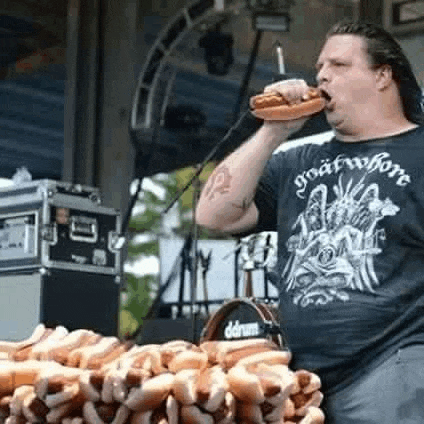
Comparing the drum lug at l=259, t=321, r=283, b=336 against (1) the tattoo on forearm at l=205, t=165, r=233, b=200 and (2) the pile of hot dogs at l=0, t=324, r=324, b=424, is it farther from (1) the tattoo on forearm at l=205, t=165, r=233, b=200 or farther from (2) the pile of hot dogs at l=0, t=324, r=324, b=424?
(2) the pile of hot dogs at l=0, t=324, r=324, b=424

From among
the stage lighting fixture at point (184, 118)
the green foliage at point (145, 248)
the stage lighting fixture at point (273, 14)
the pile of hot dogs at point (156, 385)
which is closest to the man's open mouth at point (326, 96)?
the pile of hot dogs at point (156, 385)

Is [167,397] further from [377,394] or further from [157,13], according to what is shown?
[157,13]

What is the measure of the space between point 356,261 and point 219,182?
0.31 m

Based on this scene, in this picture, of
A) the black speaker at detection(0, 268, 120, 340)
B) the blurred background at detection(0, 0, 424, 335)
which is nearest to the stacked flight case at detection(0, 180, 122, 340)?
the black speaker at detection(0, 268, 120, 340)

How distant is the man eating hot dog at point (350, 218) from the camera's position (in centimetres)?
197

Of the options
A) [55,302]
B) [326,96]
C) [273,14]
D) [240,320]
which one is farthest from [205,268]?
[326,96]

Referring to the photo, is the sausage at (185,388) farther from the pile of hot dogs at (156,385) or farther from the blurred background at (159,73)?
the blurred background at (159,73)

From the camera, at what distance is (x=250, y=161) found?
2.12 meters

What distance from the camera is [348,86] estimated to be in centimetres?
212

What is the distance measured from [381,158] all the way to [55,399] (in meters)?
0.74

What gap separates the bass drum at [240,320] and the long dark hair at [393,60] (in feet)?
9.76

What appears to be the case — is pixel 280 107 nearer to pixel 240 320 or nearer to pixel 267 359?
pixel 267 359

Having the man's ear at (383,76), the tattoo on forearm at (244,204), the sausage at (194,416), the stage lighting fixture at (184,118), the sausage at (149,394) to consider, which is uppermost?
the stage lighting fixture at (184,118)

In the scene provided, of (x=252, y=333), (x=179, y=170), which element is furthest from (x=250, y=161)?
(x=179, y=170)
